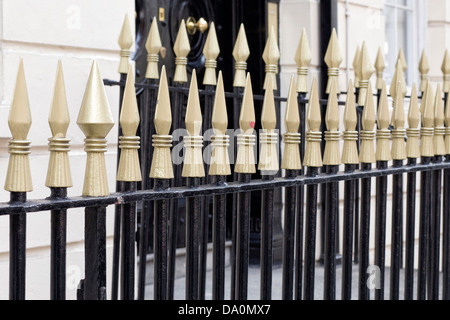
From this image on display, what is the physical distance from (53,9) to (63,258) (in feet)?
6.96

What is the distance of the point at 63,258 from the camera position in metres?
1.60

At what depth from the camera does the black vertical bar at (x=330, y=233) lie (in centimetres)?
222

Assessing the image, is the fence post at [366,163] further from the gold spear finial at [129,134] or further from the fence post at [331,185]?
the gold spear finial at [129,134]

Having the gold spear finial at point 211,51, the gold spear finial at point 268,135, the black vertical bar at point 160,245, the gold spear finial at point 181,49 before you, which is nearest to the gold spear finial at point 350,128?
the gold spear finial at point 268,135

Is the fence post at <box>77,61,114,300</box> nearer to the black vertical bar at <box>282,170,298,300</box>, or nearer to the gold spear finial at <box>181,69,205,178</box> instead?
the gold spear finial at <box>181,69,205,178</box>

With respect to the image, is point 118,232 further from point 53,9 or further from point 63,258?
point 63,258

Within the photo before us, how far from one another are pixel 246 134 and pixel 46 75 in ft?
5.91

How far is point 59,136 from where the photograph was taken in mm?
1536

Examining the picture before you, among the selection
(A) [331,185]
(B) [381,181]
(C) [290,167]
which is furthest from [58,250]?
(B) [381,181]

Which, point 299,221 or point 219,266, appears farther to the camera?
point 299,221

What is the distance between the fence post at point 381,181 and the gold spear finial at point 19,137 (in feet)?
3.96

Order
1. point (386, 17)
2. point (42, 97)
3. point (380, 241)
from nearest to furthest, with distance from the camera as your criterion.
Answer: point (380, 241) → point (42, 97) → point (386, 17)

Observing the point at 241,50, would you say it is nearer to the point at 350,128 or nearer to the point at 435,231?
the point at 350,128

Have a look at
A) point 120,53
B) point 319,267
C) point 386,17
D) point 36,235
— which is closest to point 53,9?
point 120,53
